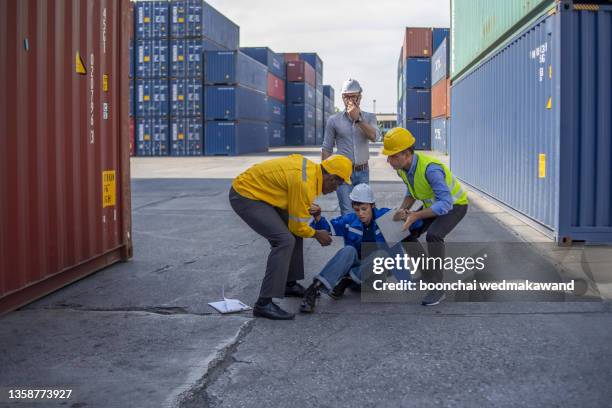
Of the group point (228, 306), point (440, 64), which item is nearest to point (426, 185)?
point (228, 306)

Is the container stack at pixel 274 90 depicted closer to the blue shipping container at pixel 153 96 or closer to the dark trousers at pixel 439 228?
the blue shipping container at pixel 153 96

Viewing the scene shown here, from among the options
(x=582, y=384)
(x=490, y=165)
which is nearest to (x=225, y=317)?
(x=582, y=384)

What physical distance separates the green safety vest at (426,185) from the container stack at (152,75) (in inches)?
1291

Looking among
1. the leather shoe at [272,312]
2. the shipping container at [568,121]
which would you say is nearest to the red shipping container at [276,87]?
the shipping container at [568,121]

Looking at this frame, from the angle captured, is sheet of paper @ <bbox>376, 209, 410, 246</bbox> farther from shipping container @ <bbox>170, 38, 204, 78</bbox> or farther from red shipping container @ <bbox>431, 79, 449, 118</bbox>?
shipping container @ <bbox>170, 38, 204, 78</bbox>

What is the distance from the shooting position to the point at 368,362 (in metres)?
4.20

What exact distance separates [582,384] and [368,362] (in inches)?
51.0

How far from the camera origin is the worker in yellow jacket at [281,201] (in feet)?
16.3

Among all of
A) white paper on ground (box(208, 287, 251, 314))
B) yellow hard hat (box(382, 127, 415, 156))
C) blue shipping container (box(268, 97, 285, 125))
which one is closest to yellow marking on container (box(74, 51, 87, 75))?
white paper on ground (box(208, 287, 251, 314))

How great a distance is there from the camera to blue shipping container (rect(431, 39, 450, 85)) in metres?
32.1

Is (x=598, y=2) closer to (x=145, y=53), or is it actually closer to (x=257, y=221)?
(x=257, y=221)

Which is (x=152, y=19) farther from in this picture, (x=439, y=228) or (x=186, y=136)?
(x=439, y=228)

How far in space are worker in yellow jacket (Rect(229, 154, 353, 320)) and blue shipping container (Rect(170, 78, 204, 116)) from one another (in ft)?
107

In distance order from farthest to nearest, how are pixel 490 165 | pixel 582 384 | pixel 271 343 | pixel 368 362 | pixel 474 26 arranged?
pixel 474 26, pixel 490 165, pixel 271 343, pixel 368 362, pixel 582 384
